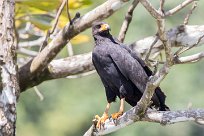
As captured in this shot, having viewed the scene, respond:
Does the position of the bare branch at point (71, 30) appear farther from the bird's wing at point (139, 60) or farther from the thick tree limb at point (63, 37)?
the bird's wing at point (139, 60)

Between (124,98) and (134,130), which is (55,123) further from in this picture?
(124,98)

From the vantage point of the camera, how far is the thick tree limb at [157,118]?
15.2 feet

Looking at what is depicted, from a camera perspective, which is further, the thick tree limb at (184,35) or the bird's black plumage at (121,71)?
the thick tree limb at (184,35)

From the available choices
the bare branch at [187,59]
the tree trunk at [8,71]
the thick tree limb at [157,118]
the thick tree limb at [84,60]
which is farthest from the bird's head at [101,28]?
the bare branch at [187,59]

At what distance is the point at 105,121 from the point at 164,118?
68cm

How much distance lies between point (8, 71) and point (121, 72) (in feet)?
2.57

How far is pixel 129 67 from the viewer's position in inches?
218

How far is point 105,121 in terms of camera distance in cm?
536

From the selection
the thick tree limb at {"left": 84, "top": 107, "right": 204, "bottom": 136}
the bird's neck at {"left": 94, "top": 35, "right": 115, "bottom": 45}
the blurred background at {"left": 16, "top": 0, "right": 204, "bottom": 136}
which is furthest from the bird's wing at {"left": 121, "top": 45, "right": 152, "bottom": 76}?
the blurred background at {"left": 16, "top": 0, "right": 204, "bottom": 136}

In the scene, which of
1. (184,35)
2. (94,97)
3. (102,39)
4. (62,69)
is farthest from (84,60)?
(94,97)

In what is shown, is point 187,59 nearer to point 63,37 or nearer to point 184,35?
point 184,35

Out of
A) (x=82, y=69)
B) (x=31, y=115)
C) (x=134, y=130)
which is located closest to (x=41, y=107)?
(x=31, y=115)

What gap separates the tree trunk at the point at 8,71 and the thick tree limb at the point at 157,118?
679 millimetres

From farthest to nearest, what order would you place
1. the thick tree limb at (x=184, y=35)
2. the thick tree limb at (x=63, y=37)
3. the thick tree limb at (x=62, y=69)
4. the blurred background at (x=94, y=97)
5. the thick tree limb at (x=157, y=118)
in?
1. the blurred background at (x=94, y=97)
2. the thick tree limb at (x=62, y=69)
3. the thick tree limb at (x=63, y=37)
4. the thick tree limb at (x=184, y=35)
5. the thick tree limb at (x=157, y=118)
